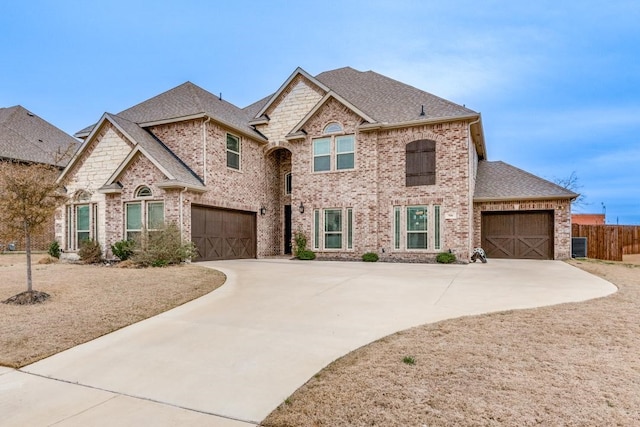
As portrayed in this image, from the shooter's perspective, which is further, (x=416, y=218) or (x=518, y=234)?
(x=518, y=234)

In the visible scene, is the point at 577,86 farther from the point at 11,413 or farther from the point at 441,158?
the point at 11,413

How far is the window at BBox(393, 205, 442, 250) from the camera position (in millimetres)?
15695

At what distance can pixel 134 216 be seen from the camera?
14594mm

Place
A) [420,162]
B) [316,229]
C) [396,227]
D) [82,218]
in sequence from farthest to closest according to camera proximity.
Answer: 1. [316,229]
2. [396,227]
3. [420,162]
4. [82,218]

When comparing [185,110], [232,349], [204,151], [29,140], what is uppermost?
[29,140]

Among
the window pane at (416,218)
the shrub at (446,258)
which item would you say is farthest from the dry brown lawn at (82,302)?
the shrub at (446,258)

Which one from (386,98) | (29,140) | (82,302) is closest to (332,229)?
(386,98)

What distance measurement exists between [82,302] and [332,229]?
1107 centimetres

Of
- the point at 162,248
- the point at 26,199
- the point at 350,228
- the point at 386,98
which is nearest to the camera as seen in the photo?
the point at 26,199

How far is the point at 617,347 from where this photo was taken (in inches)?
181

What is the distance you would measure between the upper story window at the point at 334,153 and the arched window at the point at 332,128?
27 cm

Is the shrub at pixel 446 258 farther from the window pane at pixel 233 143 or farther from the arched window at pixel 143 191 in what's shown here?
the arched window at pixel 143 191

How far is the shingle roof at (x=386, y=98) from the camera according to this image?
15.9 meters

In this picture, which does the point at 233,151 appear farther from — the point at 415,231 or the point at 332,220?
the point at 415,231
